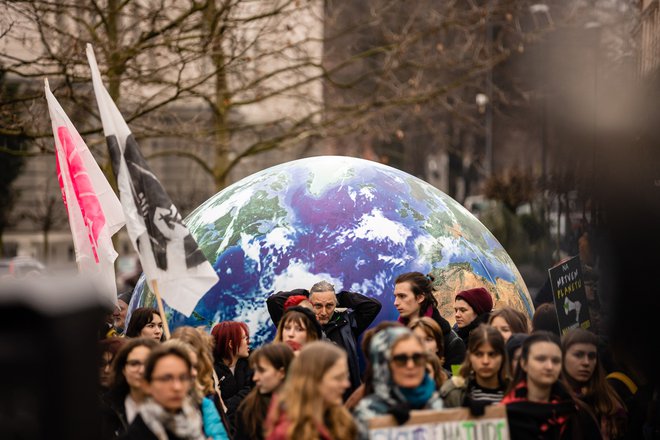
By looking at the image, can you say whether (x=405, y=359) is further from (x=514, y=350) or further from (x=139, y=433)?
(x=514, y=350)

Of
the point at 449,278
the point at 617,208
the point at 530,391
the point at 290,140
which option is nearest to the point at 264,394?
the point at 530,391

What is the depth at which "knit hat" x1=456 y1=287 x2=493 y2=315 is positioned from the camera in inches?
323

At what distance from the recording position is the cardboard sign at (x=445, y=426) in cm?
530

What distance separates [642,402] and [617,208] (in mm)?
3843

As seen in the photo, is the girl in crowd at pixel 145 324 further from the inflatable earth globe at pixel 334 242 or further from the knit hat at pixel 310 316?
the knit hat at pixel 310 316

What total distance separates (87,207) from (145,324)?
4.31ft

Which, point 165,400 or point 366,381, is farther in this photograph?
point 366,381

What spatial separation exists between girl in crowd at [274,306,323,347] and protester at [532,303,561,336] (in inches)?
83.1

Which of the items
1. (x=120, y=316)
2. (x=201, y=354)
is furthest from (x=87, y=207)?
(x=201, y=354)

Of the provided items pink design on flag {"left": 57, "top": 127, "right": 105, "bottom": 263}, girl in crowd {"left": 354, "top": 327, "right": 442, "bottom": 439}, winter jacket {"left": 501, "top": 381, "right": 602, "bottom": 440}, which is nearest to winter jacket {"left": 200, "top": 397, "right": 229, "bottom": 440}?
girl in crowd {"left": 354, "top": 327, "right": 442, "bottom": 439}

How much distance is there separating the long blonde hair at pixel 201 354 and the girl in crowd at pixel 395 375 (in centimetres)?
122

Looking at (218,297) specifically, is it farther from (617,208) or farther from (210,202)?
(617,208)

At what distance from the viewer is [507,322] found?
24.3ft

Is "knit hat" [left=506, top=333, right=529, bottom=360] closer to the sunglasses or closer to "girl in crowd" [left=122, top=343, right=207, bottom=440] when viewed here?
the sunglasses
